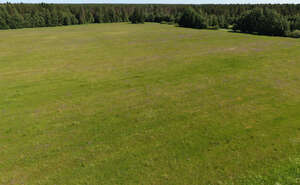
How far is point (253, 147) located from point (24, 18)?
111 m

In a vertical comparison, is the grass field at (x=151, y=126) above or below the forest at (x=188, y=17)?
below

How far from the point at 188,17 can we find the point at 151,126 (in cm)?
8429

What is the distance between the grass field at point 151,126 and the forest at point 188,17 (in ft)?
153

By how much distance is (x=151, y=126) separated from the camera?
11484 mm

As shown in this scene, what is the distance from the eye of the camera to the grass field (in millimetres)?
8047

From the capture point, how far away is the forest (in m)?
59.6

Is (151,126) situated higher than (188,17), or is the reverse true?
(188,17)

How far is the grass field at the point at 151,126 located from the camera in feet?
26.4

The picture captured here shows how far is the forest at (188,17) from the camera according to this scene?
59619 millimetres

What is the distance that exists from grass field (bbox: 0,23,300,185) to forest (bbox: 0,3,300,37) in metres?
46.6

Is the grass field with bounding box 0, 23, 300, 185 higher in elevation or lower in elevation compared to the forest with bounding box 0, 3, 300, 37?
lower

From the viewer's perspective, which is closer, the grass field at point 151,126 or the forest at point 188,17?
the grass field at point 151,126

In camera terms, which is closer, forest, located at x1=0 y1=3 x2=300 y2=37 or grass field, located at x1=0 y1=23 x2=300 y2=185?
grass field, located at x1=0 y1=23 x2=300 y2=185

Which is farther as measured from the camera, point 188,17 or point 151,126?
point 188,17
